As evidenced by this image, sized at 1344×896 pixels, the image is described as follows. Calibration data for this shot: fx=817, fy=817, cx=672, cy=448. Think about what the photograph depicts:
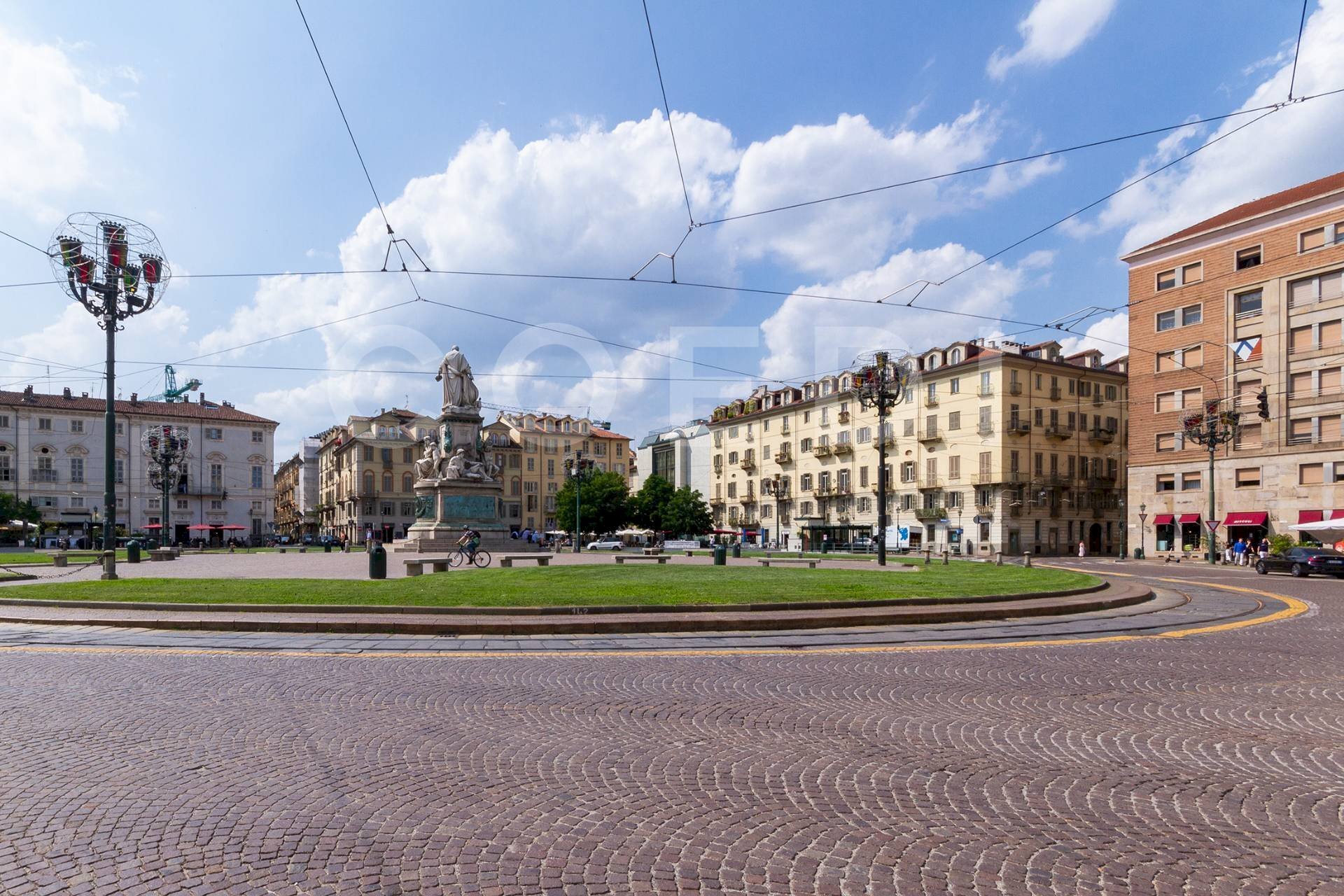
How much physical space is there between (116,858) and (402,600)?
10.6 metres

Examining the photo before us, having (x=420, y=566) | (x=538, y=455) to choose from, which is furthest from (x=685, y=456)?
(x=420, y=566)

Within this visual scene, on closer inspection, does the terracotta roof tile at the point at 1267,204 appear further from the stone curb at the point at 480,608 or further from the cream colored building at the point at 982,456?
the stone curb at the point at 480,608

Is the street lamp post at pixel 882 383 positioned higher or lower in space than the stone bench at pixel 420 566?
higher

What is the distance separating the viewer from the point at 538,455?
9706cm

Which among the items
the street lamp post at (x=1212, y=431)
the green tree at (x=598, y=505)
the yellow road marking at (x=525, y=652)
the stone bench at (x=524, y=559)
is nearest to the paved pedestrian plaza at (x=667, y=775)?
the yellow road marking at (x=525, y=652)

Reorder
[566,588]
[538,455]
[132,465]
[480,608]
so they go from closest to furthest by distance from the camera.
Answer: [480,608]
[566,588]
[132,465]
[538,455]

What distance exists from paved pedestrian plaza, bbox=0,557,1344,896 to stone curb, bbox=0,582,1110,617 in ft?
11.4

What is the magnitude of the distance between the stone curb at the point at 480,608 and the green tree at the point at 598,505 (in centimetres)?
6177

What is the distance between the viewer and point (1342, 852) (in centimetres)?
406

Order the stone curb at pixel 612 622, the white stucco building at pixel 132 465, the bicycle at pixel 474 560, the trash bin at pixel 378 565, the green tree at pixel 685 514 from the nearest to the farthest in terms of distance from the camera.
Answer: the stone curb at pixel 612 622, the trash bin at pixel 378 565, the bicycle at pixel 474 560, the white stucco building at pixel 132 465, the green tree at pixel 685 514

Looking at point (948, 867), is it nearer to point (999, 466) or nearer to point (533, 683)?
point (533, 683)

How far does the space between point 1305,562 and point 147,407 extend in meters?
88.2

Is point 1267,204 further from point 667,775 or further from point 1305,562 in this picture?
point 667,775

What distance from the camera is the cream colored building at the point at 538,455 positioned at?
312 ft
